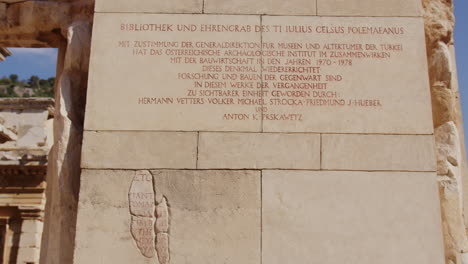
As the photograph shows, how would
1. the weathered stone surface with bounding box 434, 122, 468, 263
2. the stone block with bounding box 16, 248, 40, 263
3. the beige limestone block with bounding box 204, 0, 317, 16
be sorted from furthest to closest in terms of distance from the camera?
the stone block with bounding box 16, 248, 40, 263
the beige limestone block with bounding box 204, 0, 317, 16
the weathered stone surface with bounding box 434, 122, 468, 263

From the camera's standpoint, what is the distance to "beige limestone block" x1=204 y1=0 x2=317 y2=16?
23.1 feet

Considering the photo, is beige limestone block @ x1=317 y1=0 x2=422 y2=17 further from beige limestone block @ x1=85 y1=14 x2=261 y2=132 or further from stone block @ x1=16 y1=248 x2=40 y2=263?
stone block @ x1=16 y1=248 x2=40 y2=263

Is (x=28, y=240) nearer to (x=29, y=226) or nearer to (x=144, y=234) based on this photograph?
(x=29, y=226)

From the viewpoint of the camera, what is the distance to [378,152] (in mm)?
6480

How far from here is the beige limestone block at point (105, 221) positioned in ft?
20.0

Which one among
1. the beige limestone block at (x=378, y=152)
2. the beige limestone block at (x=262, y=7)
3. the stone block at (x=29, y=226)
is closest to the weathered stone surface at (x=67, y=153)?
the beige limestone block at (x=262, y=7)

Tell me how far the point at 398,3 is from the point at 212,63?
107 inches

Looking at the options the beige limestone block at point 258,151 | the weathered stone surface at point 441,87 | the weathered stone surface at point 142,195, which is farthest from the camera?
the weathered stone surface at point 441,87

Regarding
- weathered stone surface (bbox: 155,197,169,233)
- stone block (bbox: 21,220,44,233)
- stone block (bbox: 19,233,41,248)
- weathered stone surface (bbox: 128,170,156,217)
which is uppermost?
stone block (bbox: 21,220,44,233)

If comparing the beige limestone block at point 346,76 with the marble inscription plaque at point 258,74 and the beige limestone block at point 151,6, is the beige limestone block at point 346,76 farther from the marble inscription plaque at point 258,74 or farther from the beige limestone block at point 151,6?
the beige limestone block at point 151,6

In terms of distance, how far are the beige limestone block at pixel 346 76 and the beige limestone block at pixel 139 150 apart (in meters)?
1.08

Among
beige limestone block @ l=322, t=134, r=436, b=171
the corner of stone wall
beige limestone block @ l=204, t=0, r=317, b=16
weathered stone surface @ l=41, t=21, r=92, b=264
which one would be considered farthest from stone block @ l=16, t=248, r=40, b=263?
the corner of stone wall

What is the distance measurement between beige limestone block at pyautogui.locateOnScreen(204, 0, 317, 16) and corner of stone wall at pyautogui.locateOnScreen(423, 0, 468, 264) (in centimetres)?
186

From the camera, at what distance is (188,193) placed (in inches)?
248
